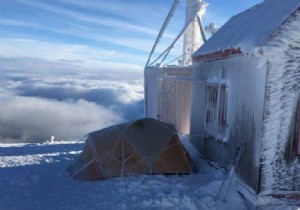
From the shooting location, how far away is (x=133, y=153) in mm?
9008

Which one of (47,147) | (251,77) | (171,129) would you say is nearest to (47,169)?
(171,129)

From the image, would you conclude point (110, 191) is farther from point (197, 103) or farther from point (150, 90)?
point (150, 90)

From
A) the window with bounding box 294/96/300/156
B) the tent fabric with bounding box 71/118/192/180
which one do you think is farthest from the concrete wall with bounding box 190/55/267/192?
the tent fabric with bounding box 71/118/192/180

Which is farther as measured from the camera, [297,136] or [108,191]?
[108,191]

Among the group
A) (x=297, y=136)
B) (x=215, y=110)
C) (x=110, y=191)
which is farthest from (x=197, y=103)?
(x=297, y=136)

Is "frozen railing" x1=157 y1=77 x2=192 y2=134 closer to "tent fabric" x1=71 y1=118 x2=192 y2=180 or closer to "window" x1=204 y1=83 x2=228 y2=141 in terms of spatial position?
"window" x1=204 y1=83 x2=228 y2=141

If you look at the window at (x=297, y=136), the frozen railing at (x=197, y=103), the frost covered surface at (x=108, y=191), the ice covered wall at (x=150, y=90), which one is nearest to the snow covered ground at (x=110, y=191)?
the frost covered surface at (x=108, y=191)

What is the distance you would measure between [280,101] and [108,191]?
361 centimetres

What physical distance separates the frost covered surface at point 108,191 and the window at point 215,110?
2.84ft

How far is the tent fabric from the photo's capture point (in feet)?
29.0

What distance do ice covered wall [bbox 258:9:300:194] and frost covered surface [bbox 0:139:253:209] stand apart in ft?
2.90

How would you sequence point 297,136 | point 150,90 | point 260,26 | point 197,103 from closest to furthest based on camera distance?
point 297,136 < point 260,26 < point 197,103 < point 150,90

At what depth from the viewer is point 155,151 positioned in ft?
30.0

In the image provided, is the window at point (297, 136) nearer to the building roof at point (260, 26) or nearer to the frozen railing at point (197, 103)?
the building roof at point (260, 26)
